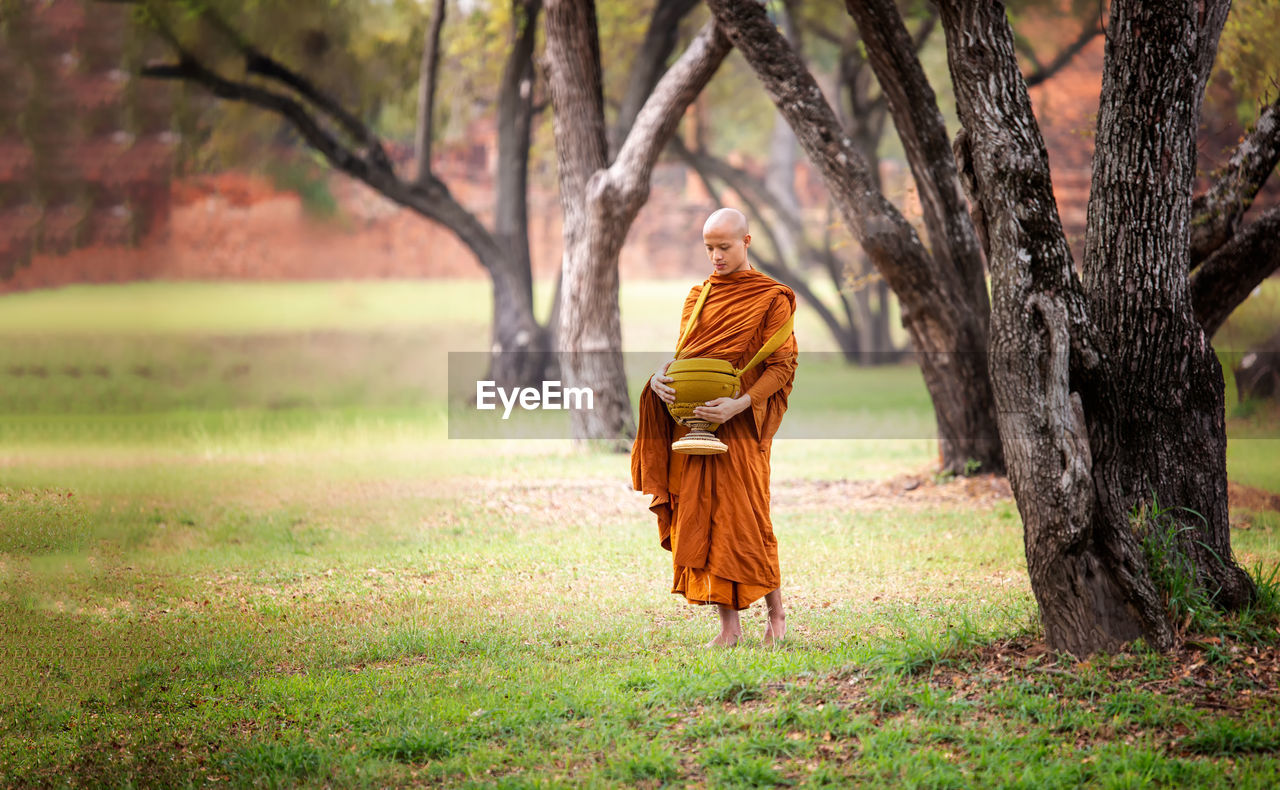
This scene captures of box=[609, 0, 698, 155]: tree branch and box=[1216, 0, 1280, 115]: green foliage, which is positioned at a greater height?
box=[609, 0, 698, 155]: tree branch

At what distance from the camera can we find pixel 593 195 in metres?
12.1

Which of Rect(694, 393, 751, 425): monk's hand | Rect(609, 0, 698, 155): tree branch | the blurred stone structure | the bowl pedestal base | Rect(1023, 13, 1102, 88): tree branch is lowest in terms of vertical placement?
the bowl pedestal base

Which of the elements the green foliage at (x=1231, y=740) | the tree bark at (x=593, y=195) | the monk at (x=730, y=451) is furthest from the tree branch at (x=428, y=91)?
the green foliage at (x=1231, y=740)

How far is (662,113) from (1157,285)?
24.3 feet

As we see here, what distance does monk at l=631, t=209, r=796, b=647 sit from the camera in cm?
509

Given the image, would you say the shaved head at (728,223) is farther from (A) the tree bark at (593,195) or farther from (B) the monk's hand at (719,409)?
(A) the tree bark at (593,195)

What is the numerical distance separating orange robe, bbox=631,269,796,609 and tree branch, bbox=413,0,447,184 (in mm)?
11796

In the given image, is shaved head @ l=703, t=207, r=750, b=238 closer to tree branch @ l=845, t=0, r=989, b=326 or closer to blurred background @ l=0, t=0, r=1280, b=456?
blurred background @ l=0, t=0, r=1280, b=456

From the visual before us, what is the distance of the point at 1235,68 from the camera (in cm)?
1222

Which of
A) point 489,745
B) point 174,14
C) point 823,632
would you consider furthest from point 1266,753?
point 174,14

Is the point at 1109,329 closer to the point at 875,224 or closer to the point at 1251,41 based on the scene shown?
the point at 875,224

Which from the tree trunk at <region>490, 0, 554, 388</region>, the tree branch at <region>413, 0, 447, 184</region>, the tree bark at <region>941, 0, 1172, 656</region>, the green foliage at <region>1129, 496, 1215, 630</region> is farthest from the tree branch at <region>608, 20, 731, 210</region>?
the green foliage at <region>1129, 496, 1215, 630</region>

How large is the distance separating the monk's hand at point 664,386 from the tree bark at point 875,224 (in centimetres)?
495

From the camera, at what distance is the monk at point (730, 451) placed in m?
5.09
